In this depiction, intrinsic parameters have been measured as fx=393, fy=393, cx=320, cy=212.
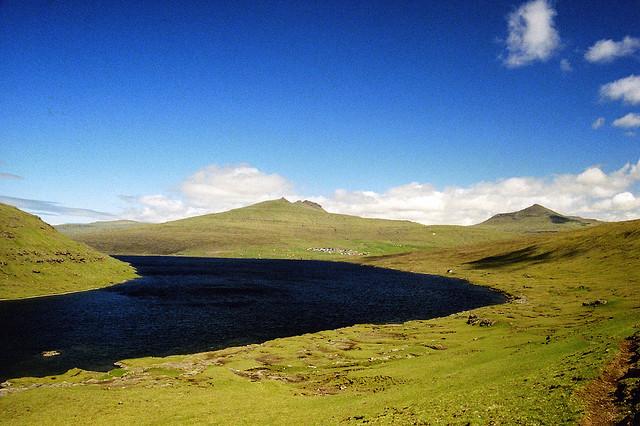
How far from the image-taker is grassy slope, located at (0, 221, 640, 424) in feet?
110

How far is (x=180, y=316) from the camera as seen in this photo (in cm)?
11431

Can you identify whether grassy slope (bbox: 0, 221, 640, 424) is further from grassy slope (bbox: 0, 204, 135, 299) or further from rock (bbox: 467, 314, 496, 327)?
grassy slope (bbox: 0, 204, 135, 299)

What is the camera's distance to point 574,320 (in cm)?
8306

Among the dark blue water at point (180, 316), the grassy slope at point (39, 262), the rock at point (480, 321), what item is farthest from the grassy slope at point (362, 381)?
the grassy slope at point (39, 262)

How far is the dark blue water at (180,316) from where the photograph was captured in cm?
7862

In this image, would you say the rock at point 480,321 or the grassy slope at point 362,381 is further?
the rock at point 480,321

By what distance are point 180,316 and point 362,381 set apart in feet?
256

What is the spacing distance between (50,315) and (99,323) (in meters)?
20.6

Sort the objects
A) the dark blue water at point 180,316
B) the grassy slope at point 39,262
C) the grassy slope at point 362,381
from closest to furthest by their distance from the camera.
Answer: the grassy slope at point 362,381 < the dark blue water at point 180,316 < the grassy slope at point 39,262

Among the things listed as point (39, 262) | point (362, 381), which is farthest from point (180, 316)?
point (39, 262)

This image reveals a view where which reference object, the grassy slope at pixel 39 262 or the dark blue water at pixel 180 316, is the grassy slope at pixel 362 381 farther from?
the grassy slope at pixel 39 262

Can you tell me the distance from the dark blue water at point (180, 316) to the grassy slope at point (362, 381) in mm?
13034

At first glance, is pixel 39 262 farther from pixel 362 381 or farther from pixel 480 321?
pixel 480 321

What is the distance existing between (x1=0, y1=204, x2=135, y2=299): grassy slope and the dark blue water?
38.0 feet
